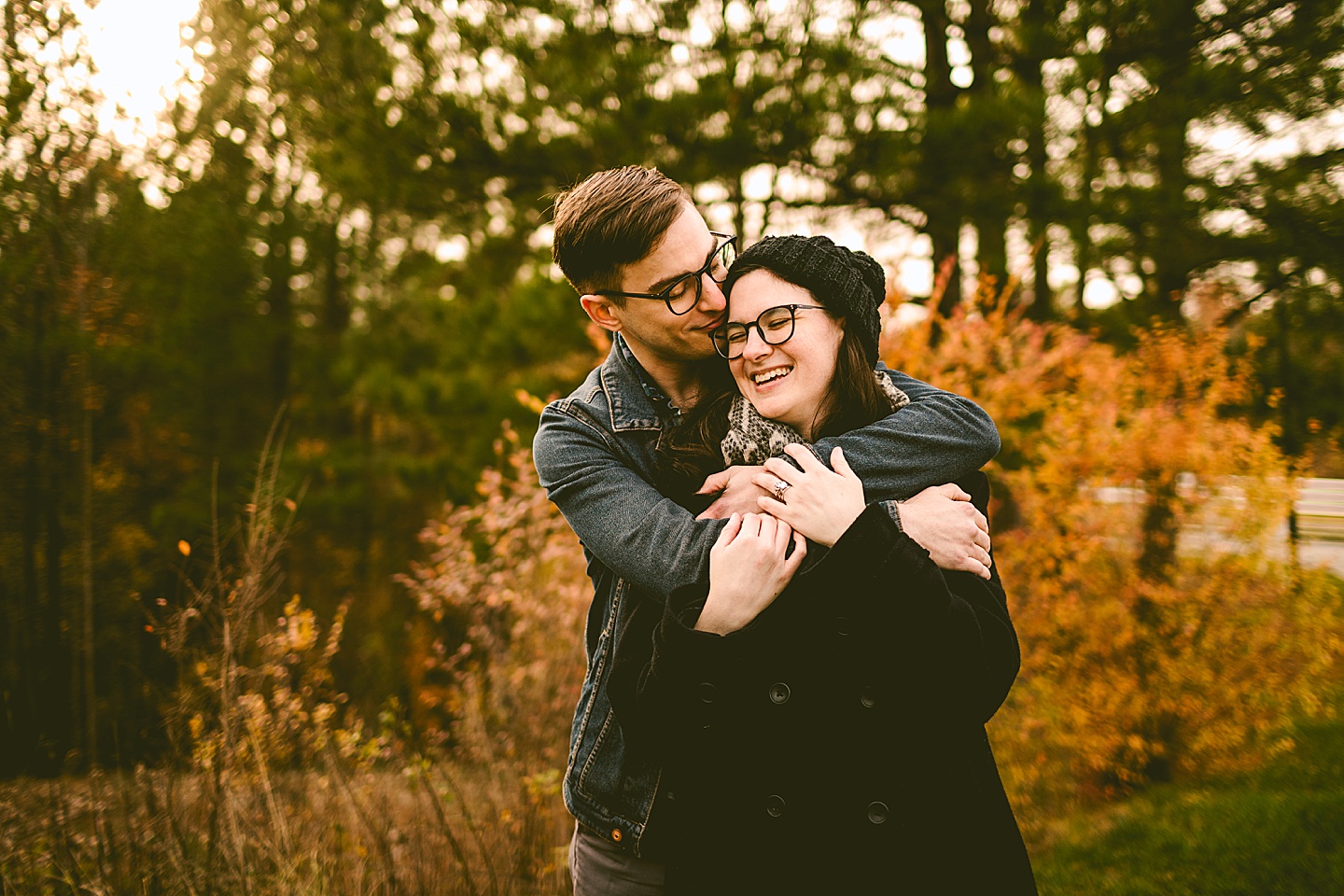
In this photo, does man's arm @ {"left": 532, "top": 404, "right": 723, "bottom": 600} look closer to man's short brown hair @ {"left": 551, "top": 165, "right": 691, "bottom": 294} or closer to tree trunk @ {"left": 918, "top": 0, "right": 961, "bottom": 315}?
man's short brown hair @ {"left": 551, "top": 165, "right": 691, "bottom": 294}

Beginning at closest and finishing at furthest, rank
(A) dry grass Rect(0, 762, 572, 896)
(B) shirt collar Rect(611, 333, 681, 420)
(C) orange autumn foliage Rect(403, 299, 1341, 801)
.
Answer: (B) shirt collar Rect(611, 333, 681, 420), (A) dry grass Rect(0, 762, 572, 896), (C) orange autumn foliage Rect(403, 299, 1341, 801)

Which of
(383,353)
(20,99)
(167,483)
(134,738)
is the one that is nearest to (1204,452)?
(134,738)

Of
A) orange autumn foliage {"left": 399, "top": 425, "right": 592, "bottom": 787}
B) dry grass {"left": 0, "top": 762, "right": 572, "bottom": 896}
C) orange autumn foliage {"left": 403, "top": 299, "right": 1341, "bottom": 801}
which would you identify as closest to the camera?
dry grass {"left": 0, "top": 762, "right": 572, "bottom": 896}

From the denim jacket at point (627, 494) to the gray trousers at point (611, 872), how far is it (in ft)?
0.13

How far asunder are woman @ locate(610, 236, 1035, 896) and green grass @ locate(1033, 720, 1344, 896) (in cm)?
340

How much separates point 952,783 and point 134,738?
11.5ft

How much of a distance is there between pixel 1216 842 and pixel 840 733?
13.4 feet

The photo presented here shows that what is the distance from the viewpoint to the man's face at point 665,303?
1656mm

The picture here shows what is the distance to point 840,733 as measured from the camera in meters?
1.37

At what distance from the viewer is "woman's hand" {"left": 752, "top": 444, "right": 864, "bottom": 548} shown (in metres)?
1.37

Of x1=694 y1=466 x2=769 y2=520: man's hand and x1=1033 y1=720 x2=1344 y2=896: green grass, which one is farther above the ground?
x1=694 y1=466 x2=769 y2=520: man's hand

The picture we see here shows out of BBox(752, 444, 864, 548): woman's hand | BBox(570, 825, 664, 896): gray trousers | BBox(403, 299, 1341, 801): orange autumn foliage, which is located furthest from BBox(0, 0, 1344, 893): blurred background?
BBox(752, 444, 864, 548): woman's hand

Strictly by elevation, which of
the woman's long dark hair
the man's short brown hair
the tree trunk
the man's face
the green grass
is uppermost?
the tree trunk

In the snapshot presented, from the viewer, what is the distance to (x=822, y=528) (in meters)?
1.37
